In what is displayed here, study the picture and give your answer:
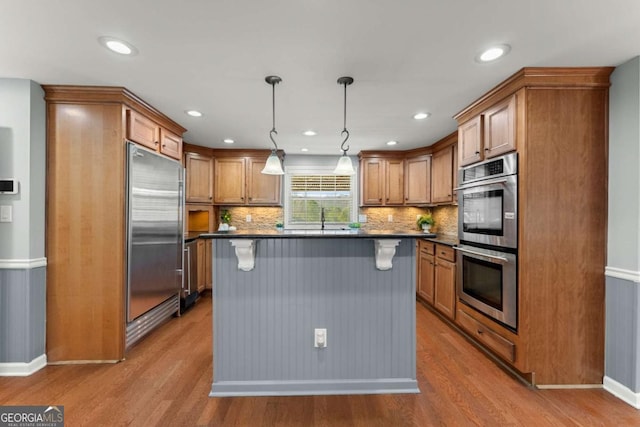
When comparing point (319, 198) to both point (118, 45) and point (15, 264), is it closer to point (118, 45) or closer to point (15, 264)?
point (118, 45)

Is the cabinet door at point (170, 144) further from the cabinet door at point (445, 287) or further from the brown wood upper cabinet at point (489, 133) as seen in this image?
the cabinet door at point (445, 287)

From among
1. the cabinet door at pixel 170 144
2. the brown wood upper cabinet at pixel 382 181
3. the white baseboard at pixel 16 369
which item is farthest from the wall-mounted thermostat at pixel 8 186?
the brown wood upper cabinet at pixel 382 181

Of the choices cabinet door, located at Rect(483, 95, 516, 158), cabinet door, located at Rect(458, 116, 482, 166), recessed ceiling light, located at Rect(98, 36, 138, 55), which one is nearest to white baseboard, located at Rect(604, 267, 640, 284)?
cabinet door, located at Rect(483, 95, 516, 158)

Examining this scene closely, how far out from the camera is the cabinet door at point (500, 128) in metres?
2.30

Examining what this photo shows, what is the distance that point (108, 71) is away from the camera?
219 centimetres

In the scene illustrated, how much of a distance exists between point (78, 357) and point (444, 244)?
3.83m

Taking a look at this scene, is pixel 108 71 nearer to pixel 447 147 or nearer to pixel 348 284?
pixel 348 284

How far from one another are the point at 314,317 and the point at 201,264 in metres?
2.90

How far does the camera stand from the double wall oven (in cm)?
230

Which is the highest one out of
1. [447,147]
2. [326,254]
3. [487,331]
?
[447,147]

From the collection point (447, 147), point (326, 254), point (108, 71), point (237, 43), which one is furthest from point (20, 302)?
point (447, 147)

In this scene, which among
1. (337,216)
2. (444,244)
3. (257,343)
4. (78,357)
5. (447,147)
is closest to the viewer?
(257,343)

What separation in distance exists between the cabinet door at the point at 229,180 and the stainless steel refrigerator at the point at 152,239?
3.84 feet

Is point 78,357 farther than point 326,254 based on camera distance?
Yes
